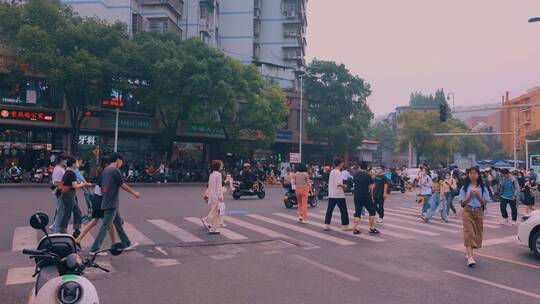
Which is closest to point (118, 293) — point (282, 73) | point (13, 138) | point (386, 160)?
point (13, 138)

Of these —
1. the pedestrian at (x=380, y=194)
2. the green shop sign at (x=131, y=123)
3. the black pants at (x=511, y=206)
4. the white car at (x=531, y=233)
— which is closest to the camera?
the white car at (x=531, y=233)

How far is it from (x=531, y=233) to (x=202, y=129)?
1258 inches

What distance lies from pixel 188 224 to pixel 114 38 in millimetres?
20269

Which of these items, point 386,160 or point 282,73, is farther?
point 386,160

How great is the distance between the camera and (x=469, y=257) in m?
8.18

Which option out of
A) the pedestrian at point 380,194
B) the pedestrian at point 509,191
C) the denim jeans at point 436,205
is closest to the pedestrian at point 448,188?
the denim jeans at point 436,205

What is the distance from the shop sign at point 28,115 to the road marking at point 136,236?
22995 millimetres

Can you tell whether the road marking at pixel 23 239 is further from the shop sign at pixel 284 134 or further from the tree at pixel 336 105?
the tree at pixel 336 105

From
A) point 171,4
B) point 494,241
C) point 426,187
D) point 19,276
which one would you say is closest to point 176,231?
point 19,276

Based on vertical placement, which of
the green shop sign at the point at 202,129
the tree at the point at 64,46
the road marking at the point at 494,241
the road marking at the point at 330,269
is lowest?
the road marking at the point at 494,241

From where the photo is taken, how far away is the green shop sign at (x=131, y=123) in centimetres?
3394

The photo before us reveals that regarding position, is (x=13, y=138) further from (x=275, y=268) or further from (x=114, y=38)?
(x=275, y=268)

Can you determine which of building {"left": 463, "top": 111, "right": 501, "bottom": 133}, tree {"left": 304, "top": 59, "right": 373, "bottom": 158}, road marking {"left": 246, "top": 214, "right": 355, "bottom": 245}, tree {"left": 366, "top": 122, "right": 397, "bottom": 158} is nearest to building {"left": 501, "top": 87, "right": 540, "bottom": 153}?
building {"left": 463, "top": 111, "right": 501, "bottom": 133}

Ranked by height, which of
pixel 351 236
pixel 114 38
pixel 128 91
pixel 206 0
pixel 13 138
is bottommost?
pixel 351 236
